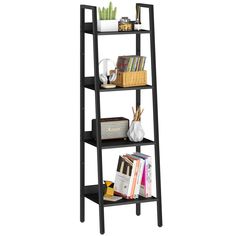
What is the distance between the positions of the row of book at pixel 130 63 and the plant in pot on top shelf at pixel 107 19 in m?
0.28

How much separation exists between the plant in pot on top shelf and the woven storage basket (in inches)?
15.0

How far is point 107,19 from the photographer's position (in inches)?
311

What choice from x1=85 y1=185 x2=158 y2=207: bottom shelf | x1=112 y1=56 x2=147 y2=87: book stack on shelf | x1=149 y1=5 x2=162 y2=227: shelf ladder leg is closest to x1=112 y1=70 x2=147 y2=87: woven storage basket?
x1=112 y1=56 x2=147 y2=87: book stack on shelf

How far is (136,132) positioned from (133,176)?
1.20ft

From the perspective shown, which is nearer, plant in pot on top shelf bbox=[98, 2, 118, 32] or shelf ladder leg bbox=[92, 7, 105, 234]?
shelf ladder leg bbox=[92, 7, 105, 234]

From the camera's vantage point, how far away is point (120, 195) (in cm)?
820

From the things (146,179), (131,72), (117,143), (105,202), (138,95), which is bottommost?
(105,202)

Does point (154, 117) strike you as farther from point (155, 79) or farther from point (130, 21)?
point (130, 21)

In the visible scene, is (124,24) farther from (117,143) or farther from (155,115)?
(117,143)

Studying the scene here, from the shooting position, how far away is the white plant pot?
7852 millimetres

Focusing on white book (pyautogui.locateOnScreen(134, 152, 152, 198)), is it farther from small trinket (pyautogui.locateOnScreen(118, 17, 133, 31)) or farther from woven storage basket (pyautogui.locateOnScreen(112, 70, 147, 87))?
small trinket (pyautogui.locateOnScreen(118, 17, 133, 31))

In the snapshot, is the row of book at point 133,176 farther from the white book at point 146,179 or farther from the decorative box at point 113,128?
the decorative box at point 113,128

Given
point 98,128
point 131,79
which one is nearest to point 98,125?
point 98,128

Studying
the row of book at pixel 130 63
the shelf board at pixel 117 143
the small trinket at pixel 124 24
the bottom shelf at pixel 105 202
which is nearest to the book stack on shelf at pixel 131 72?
the row of book at pixel 130 63
